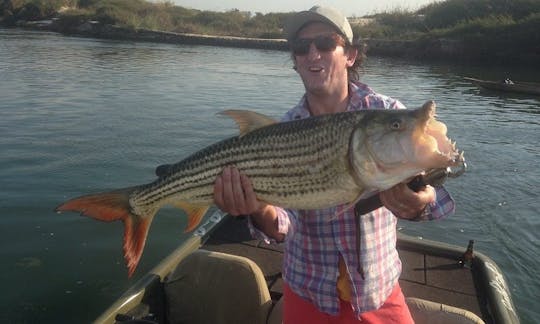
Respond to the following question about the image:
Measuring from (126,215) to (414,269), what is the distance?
12.3 ft

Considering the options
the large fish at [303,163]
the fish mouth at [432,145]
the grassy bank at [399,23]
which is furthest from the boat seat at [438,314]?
the grassy bank at [399,23]

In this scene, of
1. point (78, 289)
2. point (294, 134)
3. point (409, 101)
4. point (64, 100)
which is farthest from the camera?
point (409, 101)

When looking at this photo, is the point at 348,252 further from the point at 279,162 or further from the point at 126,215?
the point at 126,215

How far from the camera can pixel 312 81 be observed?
3.49 m

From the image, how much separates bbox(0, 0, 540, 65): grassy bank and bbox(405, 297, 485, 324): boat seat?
A: 46.0 m

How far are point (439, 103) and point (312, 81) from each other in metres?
22.3

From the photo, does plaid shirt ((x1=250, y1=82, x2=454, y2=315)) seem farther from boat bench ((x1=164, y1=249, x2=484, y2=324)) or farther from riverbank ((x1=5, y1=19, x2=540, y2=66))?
riverbank ((x1=5, y1=19, x2=540, y2=66))

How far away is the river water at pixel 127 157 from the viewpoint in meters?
7.95

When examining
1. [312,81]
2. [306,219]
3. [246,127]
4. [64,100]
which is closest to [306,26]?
[312,81]

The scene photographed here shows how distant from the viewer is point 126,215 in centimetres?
379

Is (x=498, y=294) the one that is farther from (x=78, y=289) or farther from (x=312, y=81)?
(x=78, y=289)

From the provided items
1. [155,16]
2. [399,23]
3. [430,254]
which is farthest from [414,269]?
[155,16]

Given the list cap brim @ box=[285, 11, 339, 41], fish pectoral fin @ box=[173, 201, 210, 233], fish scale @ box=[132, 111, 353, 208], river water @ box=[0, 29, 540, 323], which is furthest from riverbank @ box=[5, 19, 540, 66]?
fish scale @ box=[132, 111, 353, 208]

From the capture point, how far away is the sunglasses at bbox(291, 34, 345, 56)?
3.57 metres
